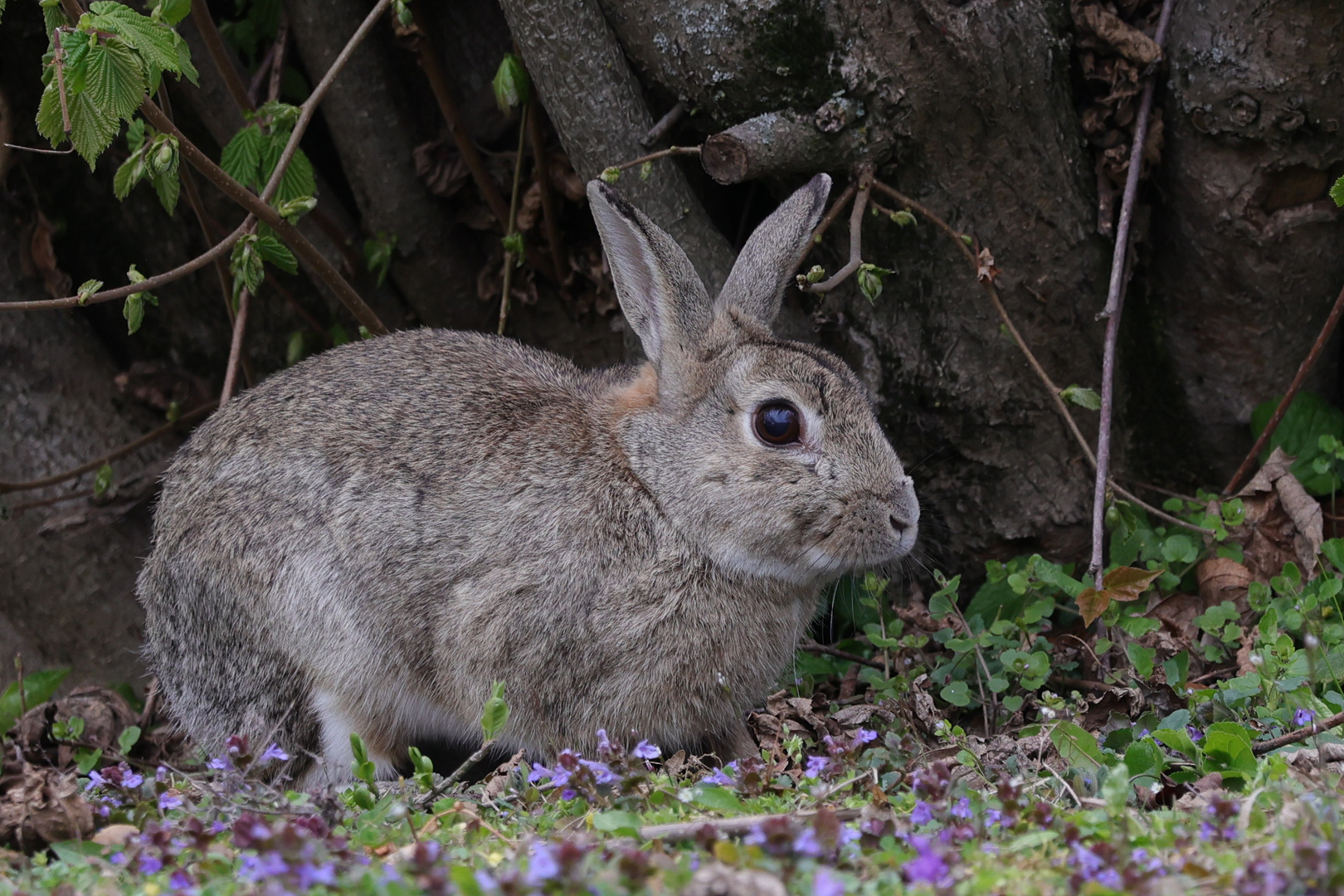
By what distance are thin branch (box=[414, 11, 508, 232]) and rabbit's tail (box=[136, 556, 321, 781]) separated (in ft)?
7.08

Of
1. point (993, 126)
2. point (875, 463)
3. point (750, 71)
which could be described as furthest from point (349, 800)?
point (993, 126)

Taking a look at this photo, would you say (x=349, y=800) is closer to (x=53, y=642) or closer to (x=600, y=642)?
(x=600, y=642)

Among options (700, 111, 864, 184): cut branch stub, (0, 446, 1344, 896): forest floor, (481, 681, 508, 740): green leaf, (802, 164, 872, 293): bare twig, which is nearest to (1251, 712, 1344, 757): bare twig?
(0, 446, 1344, 896): forest floor

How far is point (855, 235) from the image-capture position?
4.55 meters

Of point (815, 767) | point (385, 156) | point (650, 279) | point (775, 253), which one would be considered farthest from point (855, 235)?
point (385, 156)

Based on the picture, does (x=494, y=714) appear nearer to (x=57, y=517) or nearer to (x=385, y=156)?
(x=385, y=156)

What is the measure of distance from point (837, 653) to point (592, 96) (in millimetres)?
2403

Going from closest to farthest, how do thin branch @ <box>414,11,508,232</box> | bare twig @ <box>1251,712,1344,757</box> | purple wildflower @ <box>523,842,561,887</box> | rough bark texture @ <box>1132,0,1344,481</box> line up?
purple wildflower @ <box>523,842,561,887</box>, bare twig @ <box>1251,712,1344,757</box>, rough bark texture @ <box>1132,0,1344,481</box>, thin branch @ <box>414,11,508,232</box>

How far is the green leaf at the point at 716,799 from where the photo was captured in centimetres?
305

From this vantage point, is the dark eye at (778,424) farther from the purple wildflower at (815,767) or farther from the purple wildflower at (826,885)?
the purple wildflower at (826,885)

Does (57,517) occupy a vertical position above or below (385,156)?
below

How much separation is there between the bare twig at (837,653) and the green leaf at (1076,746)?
4.66 feet

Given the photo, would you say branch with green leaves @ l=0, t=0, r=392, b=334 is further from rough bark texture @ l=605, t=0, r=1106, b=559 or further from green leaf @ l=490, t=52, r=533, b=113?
rough bark texture @ l=605, t=0, r=1106, b=559

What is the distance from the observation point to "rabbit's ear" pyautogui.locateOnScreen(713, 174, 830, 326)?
464 cm
